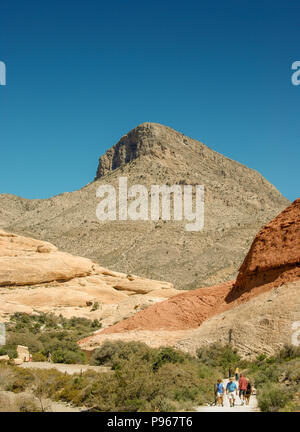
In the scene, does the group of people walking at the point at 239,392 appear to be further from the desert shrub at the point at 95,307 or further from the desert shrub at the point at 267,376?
the desert shrub at the point at 95,307

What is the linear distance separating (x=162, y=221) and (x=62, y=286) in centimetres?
4818

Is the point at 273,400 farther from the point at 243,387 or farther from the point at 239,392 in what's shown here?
the point at 239,392

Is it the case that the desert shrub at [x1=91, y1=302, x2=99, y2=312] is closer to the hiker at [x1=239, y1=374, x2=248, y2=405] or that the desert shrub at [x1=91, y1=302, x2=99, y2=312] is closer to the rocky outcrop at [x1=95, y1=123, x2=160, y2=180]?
the hiker at [x1=239, y1=374, x2=248, y2=405]

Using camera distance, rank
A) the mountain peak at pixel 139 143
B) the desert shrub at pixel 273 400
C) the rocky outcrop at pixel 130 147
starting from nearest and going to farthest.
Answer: the desert shrub at pixel 273 400
the mountain peak at pixel 139 143
the rocky outcrop at pixel 130 147

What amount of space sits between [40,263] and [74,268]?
307cm

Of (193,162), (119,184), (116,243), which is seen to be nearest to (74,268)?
(116,243)

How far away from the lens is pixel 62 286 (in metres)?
37.4

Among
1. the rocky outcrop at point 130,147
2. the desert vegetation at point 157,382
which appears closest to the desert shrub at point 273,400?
the desert vegetation at point 157,382

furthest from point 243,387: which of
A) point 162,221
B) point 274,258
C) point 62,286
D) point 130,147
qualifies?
point 130,147

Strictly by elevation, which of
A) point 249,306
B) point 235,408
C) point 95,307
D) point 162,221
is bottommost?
point 235,408

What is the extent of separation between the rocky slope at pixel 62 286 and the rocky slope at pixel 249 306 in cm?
686

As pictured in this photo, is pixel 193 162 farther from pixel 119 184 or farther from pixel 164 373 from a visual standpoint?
pixel 164 373

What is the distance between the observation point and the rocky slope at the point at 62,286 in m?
32.8

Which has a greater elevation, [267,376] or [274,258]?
[274,258]
